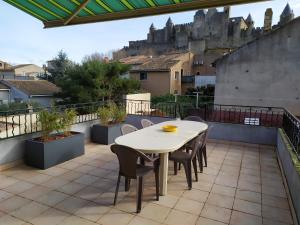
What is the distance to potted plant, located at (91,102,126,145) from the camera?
231 inches

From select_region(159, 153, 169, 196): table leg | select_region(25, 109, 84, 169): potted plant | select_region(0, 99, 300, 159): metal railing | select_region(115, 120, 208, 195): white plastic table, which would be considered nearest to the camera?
select_region(115, 120, 208, 195): white plastic table

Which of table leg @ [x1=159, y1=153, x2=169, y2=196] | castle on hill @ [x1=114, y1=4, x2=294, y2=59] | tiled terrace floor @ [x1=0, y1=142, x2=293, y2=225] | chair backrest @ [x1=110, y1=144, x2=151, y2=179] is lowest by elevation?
tiled terrace floor @ [x1=0, y1=142, x2=293, y2=225]

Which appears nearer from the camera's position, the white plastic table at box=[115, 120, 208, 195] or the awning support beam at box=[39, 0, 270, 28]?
the awning support beam at box=[39, 0, 270, 28]

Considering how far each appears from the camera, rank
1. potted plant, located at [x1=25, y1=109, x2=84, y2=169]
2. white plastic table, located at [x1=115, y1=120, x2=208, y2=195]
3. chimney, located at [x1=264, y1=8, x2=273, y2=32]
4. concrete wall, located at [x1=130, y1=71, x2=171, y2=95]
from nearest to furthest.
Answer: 1. white plastic table, located at [x1=115, y1=120, x2=208, y2=195]
2. potted plant, located at [x1=25, y1=109, x2=84, y2=169]
3. chimney, located at [x1=264, y1=8, x2=273, y2=32]
4. concrete wall, located at [x1=130, y1=71, x2=171, y2=95]

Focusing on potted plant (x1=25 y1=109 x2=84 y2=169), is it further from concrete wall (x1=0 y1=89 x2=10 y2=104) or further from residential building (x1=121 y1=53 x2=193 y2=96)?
concrete wall (x1=0 y1=89 x2=10 y2=104)

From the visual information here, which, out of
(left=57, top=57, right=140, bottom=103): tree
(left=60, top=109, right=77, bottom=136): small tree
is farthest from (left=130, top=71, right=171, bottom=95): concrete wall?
(left=60, top=109, right=77, bottom=136): small tree

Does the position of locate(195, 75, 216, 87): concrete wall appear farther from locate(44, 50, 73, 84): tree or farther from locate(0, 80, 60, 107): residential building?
locate(44, 50, 73, 84): tree

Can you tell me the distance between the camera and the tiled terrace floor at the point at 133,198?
105 inches

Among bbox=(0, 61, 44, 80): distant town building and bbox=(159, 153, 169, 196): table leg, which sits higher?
bbox=(0, 61, 44, 80): distant town building

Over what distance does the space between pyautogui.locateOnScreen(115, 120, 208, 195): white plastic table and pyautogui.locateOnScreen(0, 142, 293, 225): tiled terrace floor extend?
0.45 metres

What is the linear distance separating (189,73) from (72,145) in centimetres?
1912

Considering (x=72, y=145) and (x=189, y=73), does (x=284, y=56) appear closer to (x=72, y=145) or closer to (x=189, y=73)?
(x=72, y=145)

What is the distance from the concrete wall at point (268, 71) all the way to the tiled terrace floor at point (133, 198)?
208 inches

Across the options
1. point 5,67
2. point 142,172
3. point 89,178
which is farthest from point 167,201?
point 5,67
